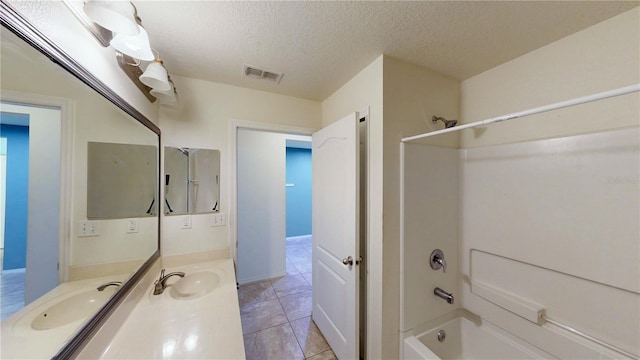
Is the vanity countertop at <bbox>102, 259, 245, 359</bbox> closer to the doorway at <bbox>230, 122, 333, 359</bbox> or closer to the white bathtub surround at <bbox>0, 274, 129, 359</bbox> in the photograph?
the white bathtub surround at <bbox>0, 274, 129, 359</bbox>

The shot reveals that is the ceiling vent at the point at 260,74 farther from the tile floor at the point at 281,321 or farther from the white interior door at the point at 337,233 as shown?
the tile floor at the point at 281,321

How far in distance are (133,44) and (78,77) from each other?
10.1 inches

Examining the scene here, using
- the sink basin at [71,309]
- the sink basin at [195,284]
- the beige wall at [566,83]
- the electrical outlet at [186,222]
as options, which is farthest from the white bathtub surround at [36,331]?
the beige wall at [566,83]

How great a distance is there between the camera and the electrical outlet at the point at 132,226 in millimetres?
1240

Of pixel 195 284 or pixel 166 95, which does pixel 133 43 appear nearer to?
pixel 166 95

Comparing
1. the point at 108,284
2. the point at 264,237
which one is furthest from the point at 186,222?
the point at 264,237

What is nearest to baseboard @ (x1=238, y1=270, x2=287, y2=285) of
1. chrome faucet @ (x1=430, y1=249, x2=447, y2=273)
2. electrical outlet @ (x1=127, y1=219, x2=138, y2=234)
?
electrical outlet @ (x1=127, y1=219, x2=138, y2=234)

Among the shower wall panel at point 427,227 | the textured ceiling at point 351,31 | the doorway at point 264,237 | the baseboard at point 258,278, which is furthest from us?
the baseboard at point 258,278

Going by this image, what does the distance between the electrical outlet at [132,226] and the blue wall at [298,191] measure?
3866mm

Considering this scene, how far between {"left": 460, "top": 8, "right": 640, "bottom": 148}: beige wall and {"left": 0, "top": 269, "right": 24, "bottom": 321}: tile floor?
2.36m

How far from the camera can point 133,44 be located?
3.06 ft

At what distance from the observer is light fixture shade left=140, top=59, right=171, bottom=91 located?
1.13 m

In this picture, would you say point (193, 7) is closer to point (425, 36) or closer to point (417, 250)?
point (425, 36)

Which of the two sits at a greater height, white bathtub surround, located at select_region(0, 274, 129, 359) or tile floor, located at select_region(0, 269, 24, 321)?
tile floor, located at select_region(0, 269, 24, 321)
